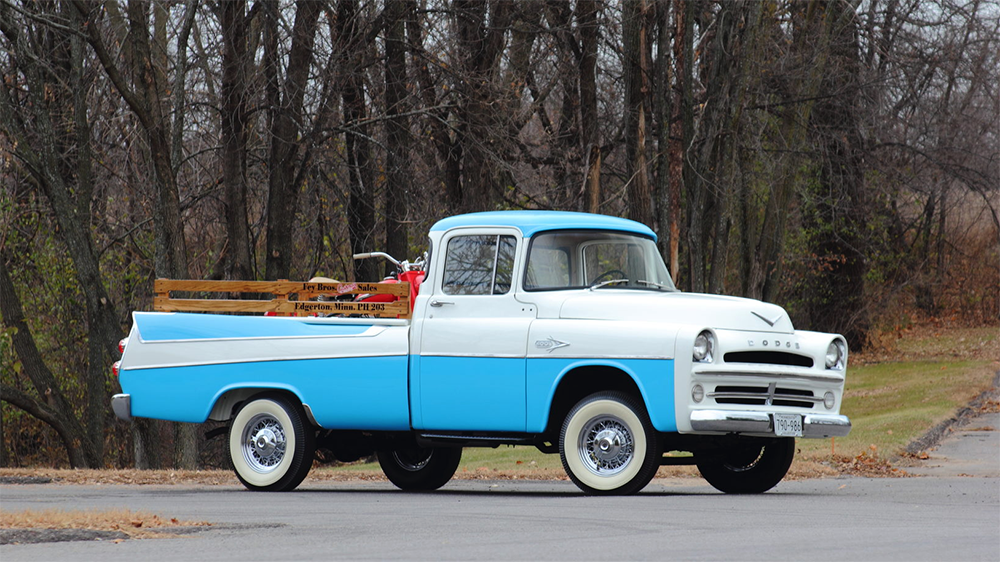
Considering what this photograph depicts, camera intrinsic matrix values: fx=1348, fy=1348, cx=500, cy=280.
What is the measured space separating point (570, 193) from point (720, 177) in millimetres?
2747

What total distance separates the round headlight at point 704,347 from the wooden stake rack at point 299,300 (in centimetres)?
269

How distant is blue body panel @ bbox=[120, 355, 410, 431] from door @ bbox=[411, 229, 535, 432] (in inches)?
9.5

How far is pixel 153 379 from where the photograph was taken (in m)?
12.2

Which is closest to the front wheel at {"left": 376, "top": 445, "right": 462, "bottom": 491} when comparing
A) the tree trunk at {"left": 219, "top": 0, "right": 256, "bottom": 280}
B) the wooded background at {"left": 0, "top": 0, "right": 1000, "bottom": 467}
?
the wooded background at {"left": 0, "top": 0, "right": 1000, "bottom": 467}

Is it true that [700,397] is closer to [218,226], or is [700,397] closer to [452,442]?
[452,442]

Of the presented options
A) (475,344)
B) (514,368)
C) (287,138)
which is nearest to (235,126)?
(287,138)

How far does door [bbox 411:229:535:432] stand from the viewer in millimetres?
10852

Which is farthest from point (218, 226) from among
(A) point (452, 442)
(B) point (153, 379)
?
(A) point (452, 442)

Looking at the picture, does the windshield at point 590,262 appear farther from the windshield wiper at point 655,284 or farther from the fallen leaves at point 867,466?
the fallen leaves at point 867,466

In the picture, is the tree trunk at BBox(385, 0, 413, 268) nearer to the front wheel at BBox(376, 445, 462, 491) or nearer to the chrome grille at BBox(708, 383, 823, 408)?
the front wheel at BBox(376, 445, 462, 491)

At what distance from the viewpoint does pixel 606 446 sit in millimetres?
10500

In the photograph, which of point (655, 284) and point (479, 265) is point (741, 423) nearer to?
point (655, 284)

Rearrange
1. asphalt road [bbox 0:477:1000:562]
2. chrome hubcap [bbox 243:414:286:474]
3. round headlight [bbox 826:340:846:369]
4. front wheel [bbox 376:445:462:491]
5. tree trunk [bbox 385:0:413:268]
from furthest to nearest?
tree trunk [bbox 385:0:413:268] → front wheel [bbox 376:445:462:491] → chrome hubcap [bbox 243:414:286:474] → round headlight [bbox 826:340:846:369] → asphalt road [bbox 0:477:1000:562]

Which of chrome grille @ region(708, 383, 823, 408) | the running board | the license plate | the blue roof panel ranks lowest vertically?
the running board
